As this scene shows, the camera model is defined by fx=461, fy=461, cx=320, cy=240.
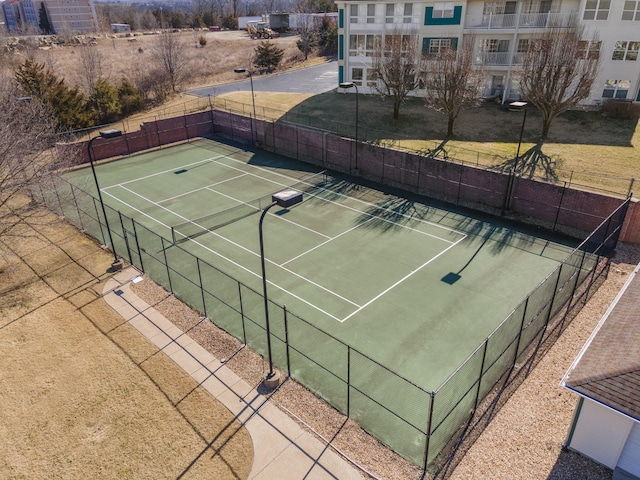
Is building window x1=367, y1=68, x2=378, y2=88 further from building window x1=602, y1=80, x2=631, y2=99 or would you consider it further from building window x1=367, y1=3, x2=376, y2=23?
building window x1=602, y1=80, x2=631, y2=99

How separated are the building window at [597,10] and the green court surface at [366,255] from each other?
21.1 m

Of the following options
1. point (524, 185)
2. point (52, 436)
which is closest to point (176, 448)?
point (52, 436)

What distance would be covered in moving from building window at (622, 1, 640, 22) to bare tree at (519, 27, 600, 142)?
5780mm

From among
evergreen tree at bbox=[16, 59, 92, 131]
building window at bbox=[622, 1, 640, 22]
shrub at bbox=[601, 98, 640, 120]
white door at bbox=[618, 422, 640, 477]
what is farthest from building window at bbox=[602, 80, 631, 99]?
evergreen tree at bbox=[16, 59, 92, 131]

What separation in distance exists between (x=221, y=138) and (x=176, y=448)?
103ft

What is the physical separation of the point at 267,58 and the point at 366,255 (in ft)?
147

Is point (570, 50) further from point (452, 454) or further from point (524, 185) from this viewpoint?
point (452, 454)

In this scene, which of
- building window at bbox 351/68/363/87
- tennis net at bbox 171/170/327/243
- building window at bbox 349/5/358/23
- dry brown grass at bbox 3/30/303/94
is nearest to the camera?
tennis net at bbox 171/170/327/243

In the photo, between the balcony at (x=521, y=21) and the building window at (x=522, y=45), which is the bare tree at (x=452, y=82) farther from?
the balcony at (x=521, y=21)

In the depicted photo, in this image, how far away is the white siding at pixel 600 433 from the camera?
1098 cm

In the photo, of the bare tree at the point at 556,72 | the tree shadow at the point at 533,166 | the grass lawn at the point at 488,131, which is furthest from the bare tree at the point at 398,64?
the tree shadow at the point at 533,166

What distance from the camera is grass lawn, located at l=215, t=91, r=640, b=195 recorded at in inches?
1071

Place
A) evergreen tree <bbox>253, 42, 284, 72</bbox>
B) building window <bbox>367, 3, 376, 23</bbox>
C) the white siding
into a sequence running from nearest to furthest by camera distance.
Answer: the white siding → building window <bbox>367, 3, 376, 23</bbox> → evergreen tree <bbox>253, 42, 284, 72</bbox>

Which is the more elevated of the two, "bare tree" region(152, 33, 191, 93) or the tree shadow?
"bare tree" region(152, 33, 191, 93)
